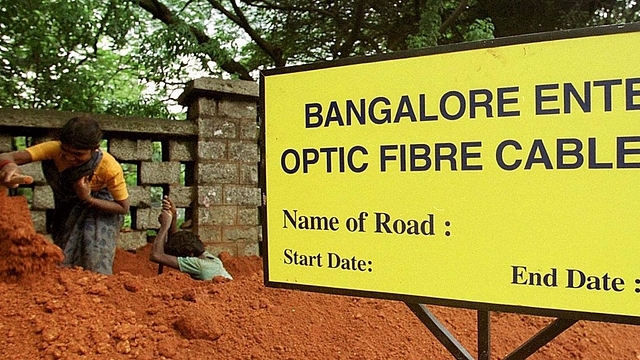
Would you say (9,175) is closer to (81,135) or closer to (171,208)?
(81,135)

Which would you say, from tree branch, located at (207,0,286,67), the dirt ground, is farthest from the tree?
the dirt ground

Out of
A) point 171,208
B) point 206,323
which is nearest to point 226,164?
point 171,208

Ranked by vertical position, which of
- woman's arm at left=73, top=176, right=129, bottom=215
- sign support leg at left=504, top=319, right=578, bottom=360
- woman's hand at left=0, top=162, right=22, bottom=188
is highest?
woman's hand at left=0, top=162, right=22, bottom=188

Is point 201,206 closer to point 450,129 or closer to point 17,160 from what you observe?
point 17,160

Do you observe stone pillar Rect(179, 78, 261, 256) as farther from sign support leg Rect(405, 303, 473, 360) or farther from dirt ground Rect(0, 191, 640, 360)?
sign support leg Rect(405, 303, 473, 360)

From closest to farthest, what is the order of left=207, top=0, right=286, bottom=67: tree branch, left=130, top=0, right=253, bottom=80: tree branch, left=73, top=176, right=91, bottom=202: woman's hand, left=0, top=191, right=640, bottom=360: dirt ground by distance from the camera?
left=0, top=191, right=640, bottom=360: dirt ground, left=73, top=176, right=91, bottom=202: woman's hand, left=130, top=0, right=253, bottom=80: tree branch, left=207, top=0, right=286, bottom=67: tree branch

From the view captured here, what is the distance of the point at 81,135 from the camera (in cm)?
299

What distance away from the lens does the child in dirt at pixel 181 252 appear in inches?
132

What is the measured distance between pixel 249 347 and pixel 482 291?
97 cm

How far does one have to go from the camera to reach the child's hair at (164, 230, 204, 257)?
363 centimetres

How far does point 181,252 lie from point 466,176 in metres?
2.73

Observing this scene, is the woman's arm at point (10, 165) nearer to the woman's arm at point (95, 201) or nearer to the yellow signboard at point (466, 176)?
the woman's arm at point (95, 201)

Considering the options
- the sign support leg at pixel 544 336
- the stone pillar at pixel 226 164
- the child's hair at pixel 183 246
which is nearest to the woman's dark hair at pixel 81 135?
the child's hair at pixel 183 246

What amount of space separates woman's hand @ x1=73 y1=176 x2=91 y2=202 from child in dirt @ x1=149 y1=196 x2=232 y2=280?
1.92 feet
